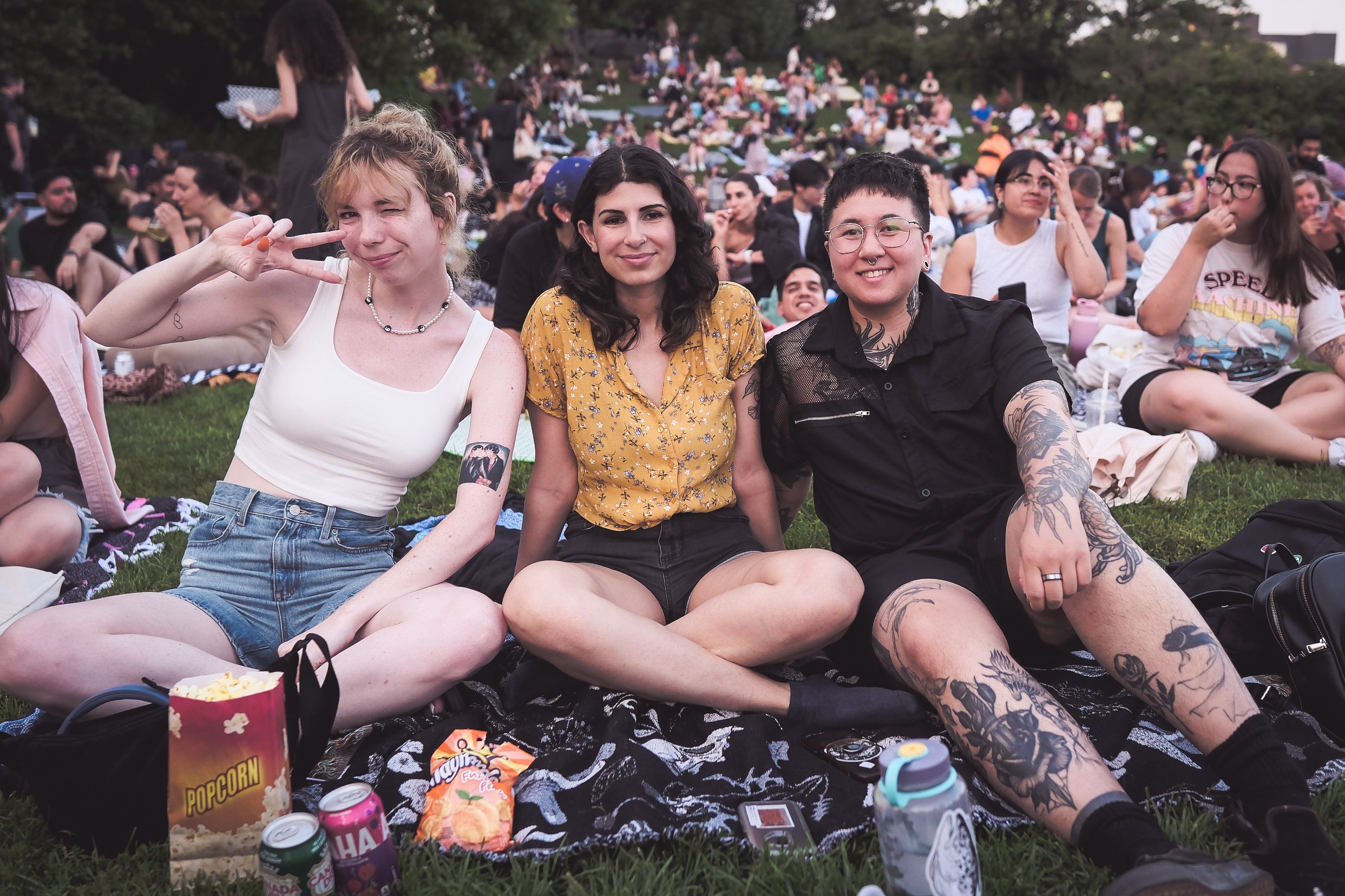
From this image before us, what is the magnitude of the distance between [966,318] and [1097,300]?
465 cm

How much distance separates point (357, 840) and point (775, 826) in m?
0.92

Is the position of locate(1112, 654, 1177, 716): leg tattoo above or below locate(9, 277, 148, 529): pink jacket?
below

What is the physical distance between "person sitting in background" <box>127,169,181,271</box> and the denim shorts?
7827 mm


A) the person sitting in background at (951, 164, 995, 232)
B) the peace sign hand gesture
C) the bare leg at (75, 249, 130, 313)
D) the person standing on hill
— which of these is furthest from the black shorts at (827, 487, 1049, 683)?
the person sitting in background at (951, 164, 995, 232)

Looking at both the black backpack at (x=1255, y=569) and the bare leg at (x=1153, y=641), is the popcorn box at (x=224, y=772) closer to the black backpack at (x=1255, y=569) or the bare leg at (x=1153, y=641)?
the bare leg at (x=1153, y=641)

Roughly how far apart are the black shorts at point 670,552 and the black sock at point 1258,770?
4.35ft

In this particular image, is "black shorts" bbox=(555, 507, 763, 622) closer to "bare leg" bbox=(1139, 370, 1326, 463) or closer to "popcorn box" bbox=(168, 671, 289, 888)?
"popcorn box" bbox=(168, 671, 289, 888)

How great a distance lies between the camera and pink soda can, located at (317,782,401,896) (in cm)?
199

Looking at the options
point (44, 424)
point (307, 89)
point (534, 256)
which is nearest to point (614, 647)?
point (44, 424)

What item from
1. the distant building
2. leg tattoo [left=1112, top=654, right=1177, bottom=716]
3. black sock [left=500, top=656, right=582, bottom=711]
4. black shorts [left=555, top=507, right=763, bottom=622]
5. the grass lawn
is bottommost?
the grass lawn

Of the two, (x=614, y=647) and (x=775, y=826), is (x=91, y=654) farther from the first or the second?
(x=775, y=826)

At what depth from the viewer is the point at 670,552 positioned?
121 inches

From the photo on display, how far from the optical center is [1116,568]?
238cm

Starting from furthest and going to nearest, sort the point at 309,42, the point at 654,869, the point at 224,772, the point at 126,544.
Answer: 1. the point at 309,42
2. the point at 126,544
3. the point at 654,869
4. the point at 224,772
